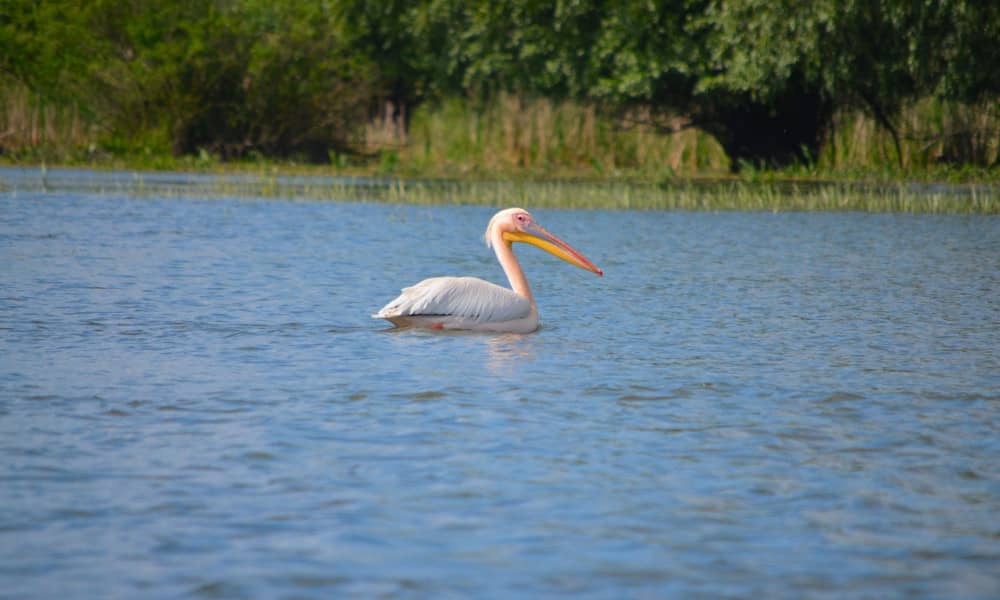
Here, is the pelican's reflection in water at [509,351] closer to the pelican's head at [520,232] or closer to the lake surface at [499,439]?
the lake surface at [499,439]

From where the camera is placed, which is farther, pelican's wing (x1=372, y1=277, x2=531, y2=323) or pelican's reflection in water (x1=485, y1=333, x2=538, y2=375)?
pelican's wing (x1=372, y1=277, x2=531, y2=323)

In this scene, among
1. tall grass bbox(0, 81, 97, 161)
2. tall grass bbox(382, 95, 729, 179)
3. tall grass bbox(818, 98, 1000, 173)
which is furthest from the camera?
tall grass bbox(0, 81, 97, 161)

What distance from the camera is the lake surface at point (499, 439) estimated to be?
4.72m

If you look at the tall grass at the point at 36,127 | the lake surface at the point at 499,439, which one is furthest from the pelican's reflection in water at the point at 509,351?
the tall grass at the point at 36,127

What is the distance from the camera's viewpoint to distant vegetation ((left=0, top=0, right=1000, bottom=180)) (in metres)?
27.0

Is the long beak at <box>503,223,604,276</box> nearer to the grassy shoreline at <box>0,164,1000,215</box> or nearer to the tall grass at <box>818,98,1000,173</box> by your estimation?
the grassy shoreline at <box>0,164,1000,215</box>

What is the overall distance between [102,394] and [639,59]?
76.3ft

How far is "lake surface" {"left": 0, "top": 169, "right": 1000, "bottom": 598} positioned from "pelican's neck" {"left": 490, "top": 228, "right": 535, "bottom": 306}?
42 centimetres

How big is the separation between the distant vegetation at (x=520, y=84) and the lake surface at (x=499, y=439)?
14.0 meters

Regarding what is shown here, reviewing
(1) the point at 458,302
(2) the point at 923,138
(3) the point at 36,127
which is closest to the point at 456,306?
(1) the point at 458,302

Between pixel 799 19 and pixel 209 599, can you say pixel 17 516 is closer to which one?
pixel 209 599

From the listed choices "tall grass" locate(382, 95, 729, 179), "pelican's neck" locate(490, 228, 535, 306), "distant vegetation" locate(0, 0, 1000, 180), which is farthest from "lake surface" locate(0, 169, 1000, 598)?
"tall grass" locate(382, 95, 729, 179)

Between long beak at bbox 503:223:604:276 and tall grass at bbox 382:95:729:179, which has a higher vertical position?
tall grass at bbox 382:95:729:179

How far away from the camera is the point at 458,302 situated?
9750 mm
